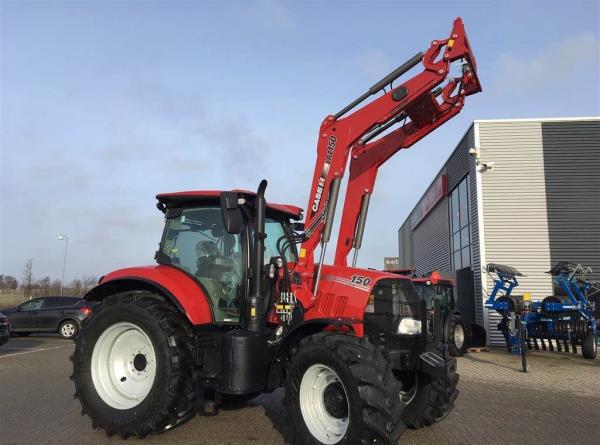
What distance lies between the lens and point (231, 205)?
4.82m

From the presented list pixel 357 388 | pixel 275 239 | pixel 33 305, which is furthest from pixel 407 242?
pixel 357 388

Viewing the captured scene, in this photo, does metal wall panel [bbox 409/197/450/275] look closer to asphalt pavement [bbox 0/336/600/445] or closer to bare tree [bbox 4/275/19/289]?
asphalt pavement [bbox 0/336/600/445]

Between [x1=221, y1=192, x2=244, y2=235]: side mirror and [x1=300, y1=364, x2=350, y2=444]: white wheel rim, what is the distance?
1.52 m

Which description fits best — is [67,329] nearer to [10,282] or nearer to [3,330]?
[3,330]

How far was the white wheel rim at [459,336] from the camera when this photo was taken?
1352cm

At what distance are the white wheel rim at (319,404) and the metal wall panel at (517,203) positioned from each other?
1336 cm

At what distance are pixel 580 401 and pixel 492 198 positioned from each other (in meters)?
10.3

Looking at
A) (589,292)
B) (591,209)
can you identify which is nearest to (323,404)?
(589,292)

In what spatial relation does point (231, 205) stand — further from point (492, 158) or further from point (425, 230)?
point (425, 230)

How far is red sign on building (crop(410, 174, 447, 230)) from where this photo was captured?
21.8 meters

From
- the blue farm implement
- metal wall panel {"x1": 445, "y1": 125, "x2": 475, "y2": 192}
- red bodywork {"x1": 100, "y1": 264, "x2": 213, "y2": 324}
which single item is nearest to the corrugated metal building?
metal wall panel {"x1": 445, "y1": 125, "x2": 475, "y2": 192}

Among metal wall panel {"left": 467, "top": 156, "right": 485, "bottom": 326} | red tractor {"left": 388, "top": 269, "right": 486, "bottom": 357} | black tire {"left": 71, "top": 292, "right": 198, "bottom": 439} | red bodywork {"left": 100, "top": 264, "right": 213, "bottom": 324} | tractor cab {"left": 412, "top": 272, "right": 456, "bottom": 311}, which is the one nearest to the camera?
black tire {"left": 71, "top": 292, "right": 198, "bottom": 439}

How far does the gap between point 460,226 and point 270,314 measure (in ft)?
52.8

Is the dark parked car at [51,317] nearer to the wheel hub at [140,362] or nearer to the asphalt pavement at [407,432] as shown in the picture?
the asphalt pavement at [407,432]
